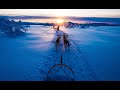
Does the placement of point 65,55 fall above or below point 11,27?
below

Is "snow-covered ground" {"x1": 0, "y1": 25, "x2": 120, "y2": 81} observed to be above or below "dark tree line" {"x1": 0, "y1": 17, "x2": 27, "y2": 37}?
below

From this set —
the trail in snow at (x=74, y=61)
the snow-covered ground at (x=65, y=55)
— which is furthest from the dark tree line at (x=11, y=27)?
the trail in snow at (x=74, y=61)

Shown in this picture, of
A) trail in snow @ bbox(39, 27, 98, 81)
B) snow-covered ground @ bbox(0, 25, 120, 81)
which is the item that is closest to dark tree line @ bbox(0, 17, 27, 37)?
snow-covered ground @ bbox(0, 25, 120, 81)

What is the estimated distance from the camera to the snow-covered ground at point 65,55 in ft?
9.43

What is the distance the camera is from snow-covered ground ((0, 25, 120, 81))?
287 centimetres

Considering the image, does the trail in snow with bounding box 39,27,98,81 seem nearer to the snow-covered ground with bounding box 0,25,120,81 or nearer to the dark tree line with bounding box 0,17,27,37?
the snow-covered ground with bounding box 0,25,120,81

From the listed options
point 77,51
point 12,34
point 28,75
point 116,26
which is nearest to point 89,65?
point 77,51

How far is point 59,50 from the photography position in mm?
2873

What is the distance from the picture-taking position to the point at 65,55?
2.86m

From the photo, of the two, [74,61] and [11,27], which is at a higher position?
[11,27]

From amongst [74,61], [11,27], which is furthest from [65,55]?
[11,27]

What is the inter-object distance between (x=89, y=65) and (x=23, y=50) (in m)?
0.92

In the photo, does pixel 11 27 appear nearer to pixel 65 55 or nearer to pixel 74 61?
pixel 65 55
